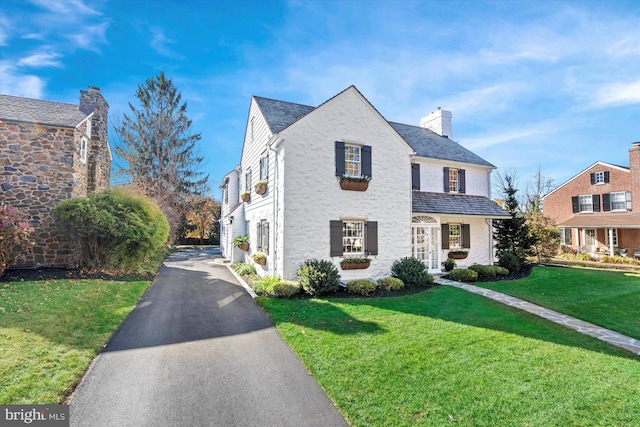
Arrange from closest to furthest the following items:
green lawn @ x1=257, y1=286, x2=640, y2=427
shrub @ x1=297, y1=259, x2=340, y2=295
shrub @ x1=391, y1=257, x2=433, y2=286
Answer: green lawn @ x1=257, y1=286, x2=640, y2=427, shrub @ x1=297, y1=259, x2=340, y2=295, shrub @ x1=391, y1=257, x2=433, y2=286

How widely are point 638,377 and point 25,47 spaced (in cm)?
1835

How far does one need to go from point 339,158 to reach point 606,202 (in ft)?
89.0

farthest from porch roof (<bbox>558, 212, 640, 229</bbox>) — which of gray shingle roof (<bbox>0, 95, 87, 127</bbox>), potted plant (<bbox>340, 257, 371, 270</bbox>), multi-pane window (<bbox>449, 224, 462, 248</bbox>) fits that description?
gray shingle roof (<bbox>0, 95, 87, 127</bbox>)

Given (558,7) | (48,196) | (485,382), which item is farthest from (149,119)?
(485,382)

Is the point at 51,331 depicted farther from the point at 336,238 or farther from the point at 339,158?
the point at 339,158

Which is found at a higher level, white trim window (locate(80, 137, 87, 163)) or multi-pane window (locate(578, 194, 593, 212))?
white trim window (locate(80, 137, 87, 163))

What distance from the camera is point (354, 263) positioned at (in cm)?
1176

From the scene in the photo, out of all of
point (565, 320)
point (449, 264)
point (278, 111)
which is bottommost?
point (565, 320)

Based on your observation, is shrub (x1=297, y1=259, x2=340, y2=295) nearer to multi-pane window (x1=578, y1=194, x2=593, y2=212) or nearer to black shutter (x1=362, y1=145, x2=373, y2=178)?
black shutter (x1=362, y1=145, x2=373, y2=178)

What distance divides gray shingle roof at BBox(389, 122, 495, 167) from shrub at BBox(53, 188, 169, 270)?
514 inches

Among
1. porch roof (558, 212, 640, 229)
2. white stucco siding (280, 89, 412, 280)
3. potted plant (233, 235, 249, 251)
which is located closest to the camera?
white stucco siding (280, 89, 412, 280)

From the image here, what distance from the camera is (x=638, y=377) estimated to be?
16.1ft

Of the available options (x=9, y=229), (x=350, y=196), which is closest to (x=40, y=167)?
(x=9, y=229)

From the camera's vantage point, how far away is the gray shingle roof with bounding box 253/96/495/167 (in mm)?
13389
